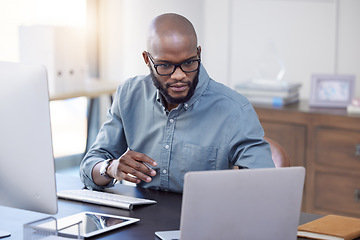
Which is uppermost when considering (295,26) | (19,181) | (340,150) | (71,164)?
(295,26)

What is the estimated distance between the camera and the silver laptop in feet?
4.22

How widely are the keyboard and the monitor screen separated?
1.06 ft

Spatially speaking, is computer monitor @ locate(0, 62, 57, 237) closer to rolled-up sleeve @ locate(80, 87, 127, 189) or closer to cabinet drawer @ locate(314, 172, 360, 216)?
rolled-up sleeve @ locate(80, 87, 127, 189)

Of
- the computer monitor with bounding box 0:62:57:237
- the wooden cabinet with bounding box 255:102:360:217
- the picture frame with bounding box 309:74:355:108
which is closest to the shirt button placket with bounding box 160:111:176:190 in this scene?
the computer monitor with bounding box 0:62:57:237

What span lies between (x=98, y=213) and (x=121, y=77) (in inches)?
128

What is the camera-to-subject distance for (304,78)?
399 cm

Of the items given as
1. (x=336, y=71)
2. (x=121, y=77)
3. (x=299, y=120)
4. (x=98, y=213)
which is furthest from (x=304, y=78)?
(x=98, y=213)

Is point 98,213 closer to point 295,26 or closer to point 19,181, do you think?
point 19,181

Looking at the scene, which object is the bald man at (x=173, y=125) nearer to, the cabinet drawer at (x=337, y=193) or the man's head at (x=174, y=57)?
the man's head at (x=174, y=57)

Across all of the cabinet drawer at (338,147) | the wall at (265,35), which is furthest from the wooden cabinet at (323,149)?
the wall at (265,35)

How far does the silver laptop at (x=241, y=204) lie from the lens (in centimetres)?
129

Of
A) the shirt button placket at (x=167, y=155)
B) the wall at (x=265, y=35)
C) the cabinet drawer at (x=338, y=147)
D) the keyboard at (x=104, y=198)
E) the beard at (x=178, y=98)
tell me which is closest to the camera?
the keyboard at (x=104, y=198)

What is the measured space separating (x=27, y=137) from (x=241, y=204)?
55 centimetres

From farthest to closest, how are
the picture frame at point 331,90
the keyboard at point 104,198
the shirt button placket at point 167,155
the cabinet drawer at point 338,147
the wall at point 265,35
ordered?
the wall at point 265,35 → the picture frame at point 331,90 → the cabinet drawer at point 338,147 → the shirt button placket at point 167,155 → the keyboard at point 104,198
